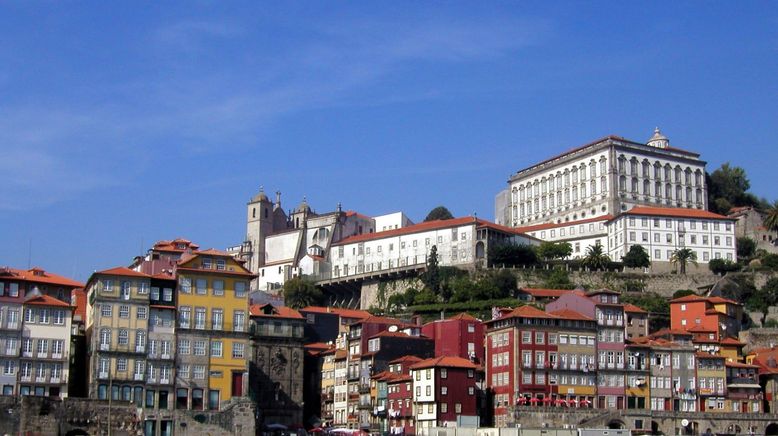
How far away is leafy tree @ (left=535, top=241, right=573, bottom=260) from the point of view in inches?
5910

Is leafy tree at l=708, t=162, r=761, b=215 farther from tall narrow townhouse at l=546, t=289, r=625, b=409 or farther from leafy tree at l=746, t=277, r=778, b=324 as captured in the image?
tall narrow townhouse at l=546, t=289, r=625, b=409

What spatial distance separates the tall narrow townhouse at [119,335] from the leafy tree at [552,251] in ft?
246

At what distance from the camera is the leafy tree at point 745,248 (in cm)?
15462

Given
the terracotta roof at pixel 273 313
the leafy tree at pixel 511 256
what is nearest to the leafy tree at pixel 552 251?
the leafy tree at pixel 511 256

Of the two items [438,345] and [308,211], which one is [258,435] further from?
[308,211]

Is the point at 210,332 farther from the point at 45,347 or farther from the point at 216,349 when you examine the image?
the point at 45,347

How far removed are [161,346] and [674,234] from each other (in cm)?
8620

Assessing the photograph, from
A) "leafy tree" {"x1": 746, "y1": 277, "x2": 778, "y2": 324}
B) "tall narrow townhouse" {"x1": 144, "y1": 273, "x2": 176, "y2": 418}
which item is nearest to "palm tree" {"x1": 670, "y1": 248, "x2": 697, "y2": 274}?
"leafy tree" {"x1": 746, "y1": 277, "x2": 778, "y2": 324}

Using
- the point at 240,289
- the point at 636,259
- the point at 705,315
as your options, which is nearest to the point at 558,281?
the point at 636,259

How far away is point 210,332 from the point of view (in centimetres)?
8612

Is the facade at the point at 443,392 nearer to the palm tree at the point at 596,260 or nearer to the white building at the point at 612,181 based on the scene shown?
the palm tree at the point at 596,260

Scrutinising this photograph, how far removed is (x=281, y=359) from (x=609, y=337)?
A: 89.3 feet

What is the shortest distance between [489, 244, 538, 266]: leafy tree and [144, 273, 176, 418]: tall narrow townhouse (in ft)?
213

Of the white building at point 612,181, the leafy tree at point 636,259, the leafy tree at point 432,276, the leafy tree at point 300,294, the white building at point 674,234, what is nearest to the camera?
the leafy tree at point 432,276
